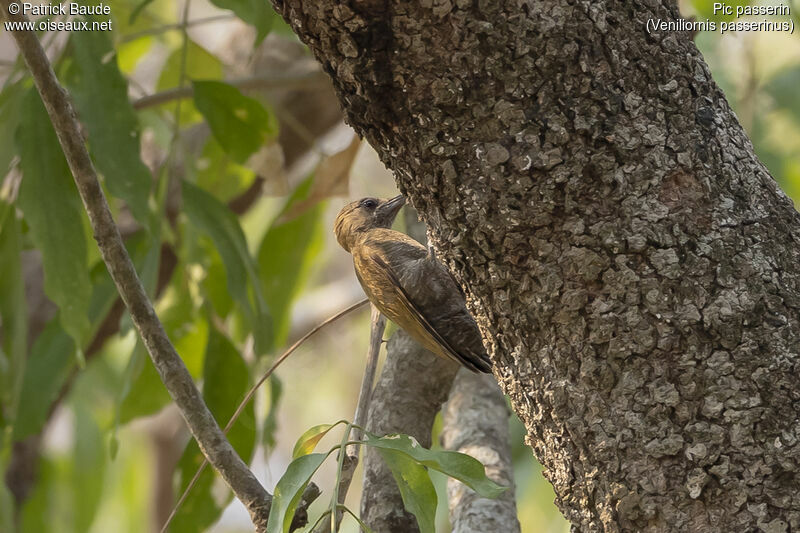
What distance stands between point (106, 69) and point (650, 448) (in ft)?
5.22

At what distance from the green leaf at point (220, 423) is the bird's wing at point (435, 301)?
0.67m

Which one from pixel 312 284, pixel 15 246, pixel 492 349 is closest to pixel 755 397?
pixel 492 349

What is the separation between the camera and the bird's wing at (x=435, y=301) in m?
1.66

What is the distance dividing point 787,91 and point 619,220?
2839mm

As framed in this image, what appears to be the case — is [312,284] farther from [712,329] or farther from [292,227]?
[712,329]

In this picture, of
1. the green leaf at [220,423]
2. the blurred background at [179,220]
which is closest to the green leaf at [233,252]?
the blurred background at [179,220]

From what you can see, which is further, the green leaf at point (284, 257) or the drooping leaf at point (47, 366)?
the green leaf at point (284, 257)

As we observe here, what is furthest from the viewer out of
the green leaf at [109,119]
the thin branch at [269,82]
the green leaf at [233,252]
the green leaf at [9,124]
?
the thin branch at [269,82]

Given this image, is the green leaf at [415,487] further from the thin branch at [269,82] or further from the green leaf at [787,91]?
the green leaf at [787,91]

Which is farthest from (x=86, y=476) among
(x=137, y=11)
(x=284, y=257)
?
(x=137, y=11)

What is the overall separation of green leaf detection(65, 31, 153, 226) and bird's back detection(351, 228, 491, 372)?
Answer: 592 mm

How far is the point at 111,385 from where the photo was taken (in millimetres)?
4488

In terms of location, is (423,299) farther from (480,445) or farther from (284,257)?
(284,257)

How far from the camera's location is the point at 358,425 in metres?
1.47
